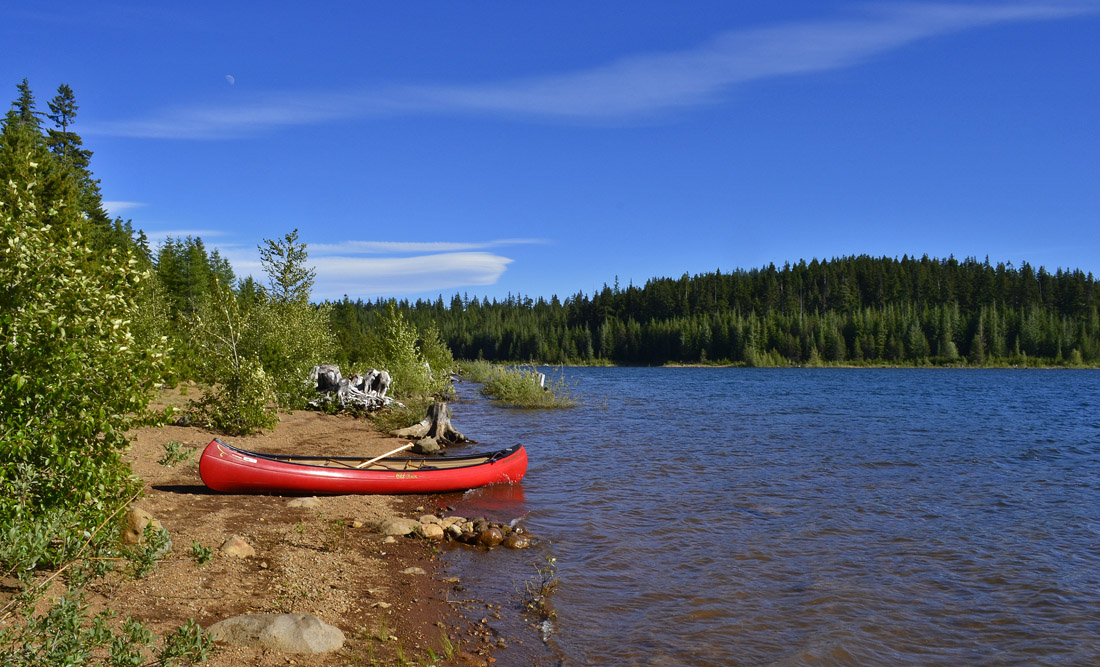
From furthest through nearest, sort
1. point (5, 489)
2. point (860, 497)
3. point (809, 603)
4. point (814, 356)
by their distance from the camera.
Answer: point (814, 356) < point (860, 497) < point (809, 603) < point (5, 489)

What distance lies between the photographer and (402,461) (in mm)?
16625

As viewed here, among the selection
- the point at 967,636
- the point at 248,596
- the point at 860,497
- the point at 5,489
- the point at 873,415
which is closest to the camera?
the point at 5,489

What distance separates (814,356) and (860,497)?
337 ft

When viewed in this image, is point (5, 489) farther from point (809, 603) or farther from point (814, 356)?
point (814, 356)

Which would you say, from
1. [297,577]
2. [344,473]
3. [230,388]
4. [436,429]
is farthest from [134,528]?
[436,429]

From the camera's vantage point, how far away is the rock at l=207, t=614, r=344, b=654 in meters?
6.43

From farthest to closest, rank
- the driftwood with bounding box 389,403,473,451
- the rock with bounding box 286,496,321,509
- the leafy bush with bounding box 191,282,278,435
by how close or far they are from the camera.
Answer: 1. the driftwood with bounding box 389,403,473,451
2. the leafy bush with bounding box 191,282,278,435
3. the rock with bounding box 286,496,321,509

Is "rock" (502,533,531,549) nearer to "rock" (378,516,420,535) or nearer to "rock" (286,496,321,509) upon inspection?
"rock" (378,516,420,535)

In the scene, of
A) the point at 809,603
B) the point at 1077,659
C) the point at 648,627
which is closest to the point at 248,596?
the point at 648,627

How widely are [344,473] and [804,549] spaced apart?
8997 millimetres

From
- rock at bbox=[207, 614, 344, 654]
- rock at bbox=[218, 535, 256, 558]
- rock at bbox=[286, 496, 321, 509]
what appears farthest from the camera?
rock at bbox=[286, 496, 321, 509]

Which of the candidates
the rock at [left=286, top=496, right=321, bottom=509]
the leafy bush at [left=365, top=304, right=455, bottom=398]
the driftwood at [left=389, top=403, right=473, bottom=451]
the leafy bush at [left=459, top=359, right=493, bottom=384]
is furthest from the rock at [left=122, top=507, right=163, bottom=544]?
the leafy bush at [left=459, top=359, right=493, bottom=384]

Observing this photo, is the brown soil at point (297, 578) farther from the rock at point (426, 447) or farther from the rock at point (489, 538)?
the rock at point (426, 447)

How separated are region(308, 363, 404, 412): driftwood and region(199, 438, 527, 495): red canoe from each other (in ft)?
39.0
